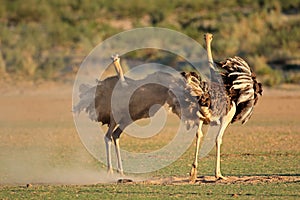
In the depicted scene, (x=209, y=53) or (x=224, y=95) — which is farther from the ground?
(x=209, y=53)

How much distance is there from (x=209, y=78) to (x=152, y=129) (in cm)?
793

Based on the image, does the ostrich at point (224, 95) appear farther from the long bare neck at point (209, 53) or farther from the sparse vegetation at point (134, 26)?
the sparse vegetation at point (134, 26)

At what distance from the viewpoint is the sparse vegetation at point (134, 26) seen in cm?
2927

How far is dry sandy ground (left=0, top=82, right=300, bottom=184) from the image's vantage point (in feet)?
66.6

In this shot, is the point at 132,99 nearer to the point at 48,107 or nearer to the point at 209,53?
the point at 209,53

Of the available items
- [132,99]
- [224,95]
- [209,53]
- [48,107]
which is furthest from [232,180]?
[48,107]

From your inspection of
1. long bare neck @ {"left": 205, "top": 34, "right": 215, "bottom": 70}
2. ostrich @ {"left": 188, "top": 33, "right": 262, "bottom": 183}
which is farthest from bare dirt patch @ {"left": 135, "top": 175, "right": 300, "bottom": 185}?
long bare neck @ {"left": 205, "top": 34, "right": 215, "bottom": 70}

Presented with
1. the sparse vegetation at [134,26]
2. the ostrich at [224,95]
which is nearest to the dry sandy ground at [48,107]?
the sparse vegetation at [134,26]

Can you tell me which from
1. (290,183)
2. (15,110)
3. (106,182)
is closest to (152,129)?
(15,110)

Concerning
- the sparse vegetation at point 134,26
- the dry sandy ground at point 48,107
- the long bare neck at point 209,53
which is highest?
the sparse vegetation at point 134,26

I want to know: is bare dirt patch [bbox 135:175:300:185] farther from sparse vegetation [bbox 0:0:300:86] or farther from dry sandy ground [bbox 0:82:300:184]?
sparse vegetation [bbox 0:0:300:86]

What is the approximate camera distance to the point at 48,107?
2522cm

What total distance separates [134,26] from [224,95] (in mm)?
23128

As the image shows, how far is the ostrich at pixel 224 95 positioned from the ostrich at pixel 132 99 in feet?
0.49
